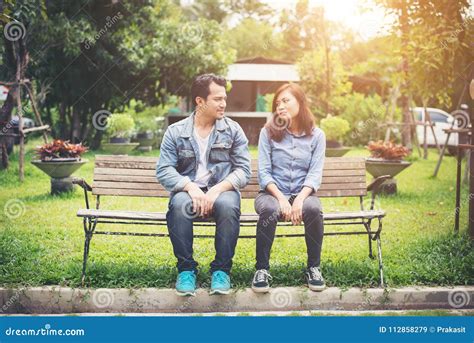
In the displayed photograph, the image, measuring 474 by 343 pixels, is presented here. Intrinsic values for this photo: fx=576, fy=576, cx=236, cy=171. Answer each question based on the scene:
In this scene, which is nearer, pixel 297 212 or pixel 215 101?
pixel 297 212

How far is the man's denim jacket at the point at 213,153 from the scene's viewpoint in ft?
14.4

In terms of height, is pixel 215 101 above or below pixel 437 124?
above

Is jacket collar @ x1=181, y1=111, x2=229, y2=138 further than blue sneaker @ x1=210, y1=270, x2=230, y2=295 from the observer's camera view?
Yes

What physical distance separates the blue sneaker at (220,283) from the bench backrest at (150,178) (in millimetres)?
1007

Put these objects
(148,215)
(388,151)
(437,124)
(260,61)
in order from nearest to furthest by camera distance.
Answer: (148,215), (388,151), (437,124), (260,61)

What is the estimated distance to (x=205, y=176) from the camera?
443cm

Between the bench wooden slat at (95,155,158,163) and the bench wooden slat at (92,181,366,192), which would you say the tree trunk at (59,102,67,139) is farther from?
the bench wooden slat at (92,181,366,192)

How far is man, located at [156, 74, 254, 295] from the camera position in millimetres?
4027

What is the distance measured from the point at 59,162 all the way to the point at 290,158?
4.72 meters

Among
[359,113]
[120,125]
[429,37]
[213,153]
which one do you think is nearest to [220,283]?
[213,153]

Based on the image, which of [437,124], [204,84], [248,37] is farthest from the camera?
[248,37]

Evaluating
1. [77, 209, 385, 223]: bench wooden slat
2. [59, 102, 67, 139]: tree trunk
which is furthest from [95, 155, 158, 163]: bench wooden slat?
[59, 102, 67, 139]: tree trunk

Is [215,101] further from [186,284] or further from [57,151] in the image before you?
[57,151]
